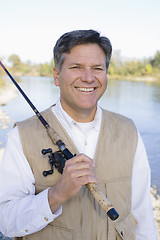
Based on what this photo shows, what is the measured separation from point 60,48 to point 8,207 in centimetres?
94

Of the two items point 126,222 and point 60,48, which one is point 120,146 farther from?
point 60,48

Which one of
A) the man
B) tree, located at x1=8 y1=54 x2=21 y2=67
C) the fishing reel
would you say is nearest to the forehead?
the man

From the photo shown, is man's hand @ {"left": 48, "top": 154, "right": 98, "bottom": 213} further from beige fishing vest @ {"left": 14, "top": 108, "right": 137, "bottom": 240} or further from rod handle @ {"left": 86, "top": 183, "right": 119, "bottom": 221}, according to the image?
beige fishing vest @ {"left": 14, "top": 108, "right": 137, "bottom": 240}

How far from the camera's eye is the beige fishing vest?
162cm

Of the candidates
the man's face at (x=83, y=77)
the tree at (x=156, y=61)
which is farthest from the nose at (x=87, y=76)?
the tree at (x=156, y=61)

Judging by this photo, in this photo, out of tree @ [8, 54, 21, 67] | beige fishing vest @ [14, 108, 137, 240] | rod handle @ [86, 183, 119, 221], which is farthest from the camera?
tree @ [8, 54, 21, 67]

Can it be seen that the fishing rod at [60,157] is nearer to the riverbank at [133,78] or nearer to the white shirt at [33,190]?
the white shirt at [33,190]

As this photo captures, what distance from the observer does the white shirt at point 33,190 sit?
1.46m

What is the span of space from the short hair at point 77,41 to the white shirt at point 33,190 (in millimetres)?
343

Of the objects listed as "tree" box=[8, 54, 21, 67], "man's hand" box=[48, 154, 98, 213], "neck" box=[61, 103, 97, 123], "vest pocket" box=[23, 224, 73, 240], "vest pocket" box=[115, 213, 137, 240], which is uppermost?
"neck" box=[61, 103, 97, 123]

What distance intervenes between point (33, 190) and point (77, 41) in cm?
89

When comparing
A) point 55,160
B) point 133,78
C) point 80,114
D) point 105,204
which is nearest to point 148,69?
point 133,78

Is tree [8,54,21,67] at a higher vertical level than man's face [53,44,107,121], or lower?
lower

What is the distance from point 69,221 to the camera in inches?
63.4
